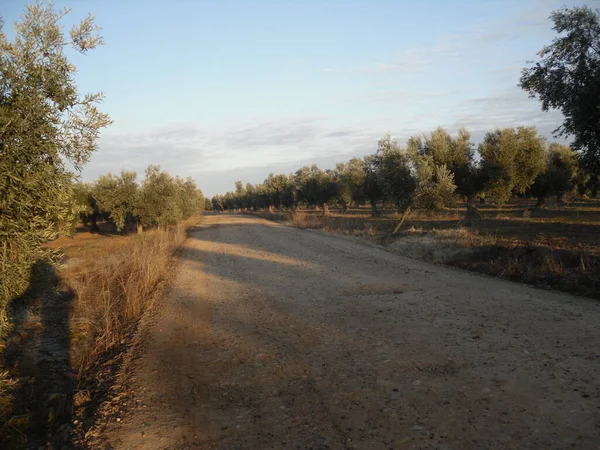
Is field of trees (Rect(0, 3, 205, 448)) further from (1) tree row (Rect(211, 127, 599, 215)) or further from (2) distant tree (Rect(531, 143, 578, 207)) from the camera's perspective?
(2) distant tree (Rect(531, 143, 578, 207))

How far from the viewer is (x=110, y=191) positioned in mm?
37906

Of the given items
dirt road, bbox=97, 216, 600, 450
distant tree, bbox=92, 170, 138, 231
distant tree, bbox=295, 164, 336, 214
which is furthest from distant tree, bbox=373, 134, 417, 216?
distant tree, bbox=295, 164, 336, 214

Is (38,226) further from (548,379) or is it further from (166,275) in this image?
(166,275)

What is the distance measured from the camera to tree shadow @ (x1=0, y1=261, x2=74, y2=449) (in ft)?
16.0

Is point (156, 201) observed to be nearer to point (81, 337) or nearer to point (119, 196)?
point (119, 196)

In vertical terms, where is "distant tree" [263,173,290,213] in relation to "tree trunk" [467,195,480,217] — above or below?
above

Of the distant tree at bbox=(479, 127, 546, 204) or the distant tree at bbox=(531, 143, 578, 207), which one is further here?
the distant tree at bbox=(531, 143, 578, 207)

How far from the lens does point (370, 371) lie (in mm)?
5801

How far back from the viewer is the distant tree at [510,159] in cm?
3117

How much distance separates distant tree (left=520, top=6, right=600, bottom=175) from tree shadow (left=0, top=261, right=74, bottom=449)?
649 inches

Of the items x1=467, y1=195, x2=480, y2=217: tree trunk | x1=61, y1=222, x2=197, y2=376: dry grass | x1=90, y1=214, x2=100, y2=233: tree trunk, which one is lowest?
x1=61, y1=222, x2=197, y2=376: dry grass

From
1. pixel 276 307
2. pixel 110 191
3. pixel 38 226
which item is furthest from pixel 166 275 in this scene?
pixel 110 191

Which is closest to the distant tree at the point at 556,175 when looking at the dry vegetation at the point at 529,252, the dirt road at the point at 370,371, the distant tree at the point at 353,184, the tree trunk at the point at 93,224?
the dry vegetation at the point at 529,252

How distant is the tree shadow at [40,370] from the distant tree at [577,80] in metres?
16.5
